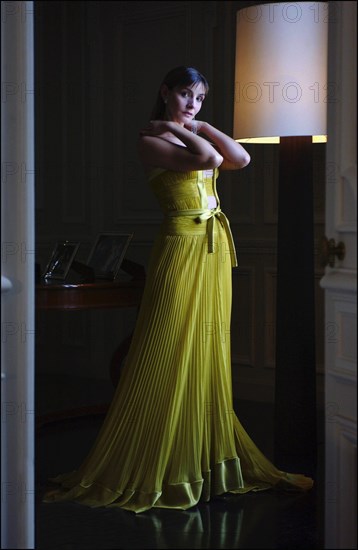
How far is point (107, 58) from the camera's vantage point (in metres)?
6.47

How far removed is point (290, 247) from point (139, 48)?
229cm

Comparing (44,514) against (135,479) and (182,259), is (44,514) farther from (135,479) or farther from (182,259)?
(182,259)

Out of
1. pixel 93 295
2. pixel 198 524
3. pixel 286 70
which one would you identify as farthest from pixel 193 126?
pixel 198 524

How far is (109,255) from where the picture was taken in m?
5.29

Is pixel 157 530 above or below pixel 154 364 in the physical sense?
below

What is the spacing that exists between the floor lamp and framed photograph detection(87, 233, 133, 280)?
94 centimetres

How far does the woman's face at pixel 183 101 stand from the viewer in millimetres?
4059

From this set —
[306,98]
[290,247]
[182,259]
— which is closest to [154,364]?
[182,259]

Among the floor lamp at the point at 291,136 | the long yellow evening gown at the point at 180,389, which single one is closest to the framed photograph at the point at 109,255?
the floor lamp at the point at 291,136

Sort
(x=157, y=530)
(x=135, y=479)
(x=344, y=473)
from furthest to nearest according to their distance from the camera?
(x=135, y=479), (x=157, y=530), (x=344, y=473)

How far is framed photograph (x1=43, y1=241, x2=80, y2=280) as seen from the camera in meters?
5.14

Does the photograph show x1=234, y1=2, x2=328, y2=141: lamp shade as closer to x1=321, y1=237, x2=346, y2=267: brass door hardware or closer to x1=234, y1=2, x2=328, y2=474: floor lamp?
x1=234, y1=2, x2=328, y2=474: floor lamp

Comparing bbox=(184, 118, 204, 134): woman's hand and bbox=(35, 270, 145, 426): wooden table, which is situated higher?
bbox=(184, 118, 204, 134): woman's hand

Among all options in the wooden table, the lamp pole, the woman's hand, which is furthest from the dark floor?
the woman's hand
